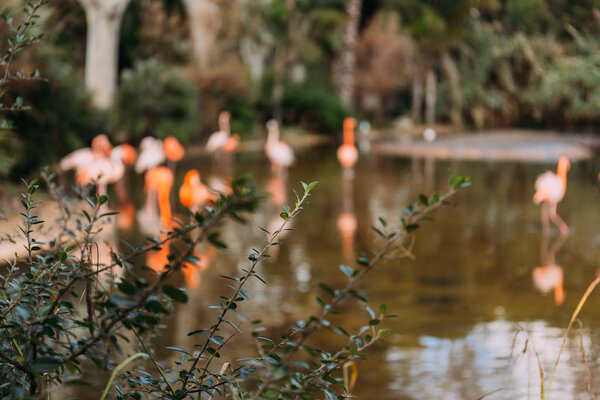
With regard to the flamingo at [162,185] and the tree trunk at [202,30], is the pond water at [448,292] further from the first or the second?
the tree trunk at [202,30]

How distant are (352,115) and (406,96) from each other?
1097 cm

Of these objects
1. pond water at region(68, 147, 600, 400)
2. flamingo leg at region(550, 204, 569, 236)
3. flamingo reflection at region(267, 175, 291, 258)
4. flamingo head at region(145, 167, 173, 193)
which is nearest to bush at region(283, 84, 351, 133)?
flamingo reflection at region(267, 175, 291, 258)

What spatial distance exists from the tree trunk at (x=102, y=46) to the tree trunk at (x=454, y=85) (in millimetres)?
18341

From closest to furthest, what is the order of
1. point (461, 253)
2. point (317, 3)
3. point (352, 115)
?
point (461, 253) < point (352, 115) < point (317, 3)

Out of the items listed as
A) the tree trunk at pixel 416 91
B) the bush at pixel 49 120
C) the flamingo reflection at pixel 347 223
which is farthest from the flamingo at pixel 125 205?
the tree trunk at pixel 416 91

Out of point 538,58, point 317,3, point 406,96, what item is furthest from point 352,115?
point 406,96

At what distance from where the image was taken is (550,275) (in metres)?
7.84

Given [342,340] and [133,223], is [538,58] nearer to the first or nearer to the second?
[133,223]

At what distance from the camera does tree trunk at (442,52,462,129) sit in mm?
36094

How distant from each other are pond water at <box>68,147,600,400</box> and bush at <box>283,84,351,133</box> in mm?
17264

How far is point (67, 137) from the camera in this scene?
1383 centimetres

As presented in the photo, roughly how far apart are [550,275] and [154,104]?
14199 millimetres

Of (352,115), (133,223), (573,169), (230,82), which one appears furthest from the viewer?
(352,115)

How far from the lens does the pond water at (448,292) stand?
484 cm
